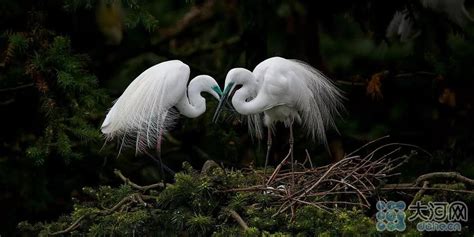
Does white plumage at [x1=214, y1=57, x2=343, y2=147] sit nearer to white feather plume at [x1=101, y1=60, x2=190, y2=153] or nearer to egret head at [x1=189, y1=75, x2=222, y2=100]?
egret head at [x1=189, y1=75, x2=222, y2=100]

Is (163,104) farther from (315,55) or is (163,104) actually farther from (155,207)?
(315,55)

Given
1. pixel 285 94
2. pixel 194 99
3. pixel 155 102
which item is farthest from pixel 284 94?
pixel 155 102

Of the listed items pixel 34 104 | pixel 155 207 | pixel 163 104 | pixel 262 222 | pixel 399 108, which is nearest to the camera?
pixel 262 222

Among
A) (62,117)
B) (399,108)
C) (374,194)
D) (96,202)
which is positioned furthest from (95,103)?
(399,108)

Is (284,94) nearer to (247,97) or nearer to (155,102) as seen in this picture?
(247,97)

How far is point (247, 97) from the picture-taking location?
457cm

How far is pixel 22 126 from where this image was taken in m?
5.47

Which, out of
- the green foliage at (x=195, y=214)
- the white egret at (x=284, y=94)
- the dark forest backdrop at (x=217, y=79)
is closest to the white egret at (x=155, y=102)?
the white egret at (x=284, y=94)

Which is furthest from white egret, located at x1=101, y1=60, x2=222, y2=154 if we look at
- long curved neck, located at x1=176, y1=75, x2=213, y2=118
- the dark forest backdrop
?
the dark forest backdrop

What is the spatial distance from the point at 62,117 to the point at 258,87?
0.82 metres

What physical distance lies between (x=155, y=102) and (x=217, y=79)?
115cm

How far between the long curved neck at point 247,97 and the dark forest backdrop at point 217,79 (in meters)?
0.61

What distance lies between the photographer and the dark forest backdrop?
490cm

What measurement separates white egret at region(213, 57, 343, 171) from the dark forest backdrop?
0.30 meters
